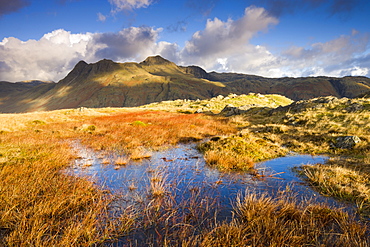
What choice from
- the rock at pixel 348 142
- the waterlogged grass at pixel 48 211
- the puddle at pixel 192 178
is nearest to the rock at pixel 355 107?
the rock at pixel 348 142

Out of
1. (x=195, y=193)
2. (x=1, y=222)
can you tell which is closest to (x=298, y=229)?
(x=195, y=193)

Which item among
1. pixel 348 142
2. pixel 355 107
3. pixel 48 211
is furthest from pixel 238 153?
pixel 355 107

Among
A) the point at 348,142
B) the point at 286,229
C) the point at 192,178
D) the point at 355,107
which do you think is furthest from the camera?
the point at 355,107

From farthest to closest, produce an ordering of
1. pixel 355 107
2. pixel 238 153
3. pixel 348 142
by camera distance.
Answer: pixel 355 107 → pixel 348 142 → pixel 238 153

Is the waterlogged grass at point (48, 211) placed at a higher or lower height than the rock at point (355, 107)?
lower

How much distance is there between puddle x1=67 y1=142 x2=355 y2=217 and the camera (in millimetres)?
5910

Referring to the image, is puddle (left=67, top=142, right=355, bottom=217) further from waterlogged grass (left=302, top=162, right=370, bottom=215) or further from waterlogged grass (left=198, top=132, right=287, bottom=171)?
waterlogged grass (left=198, top=132, right=287, bottom=171)

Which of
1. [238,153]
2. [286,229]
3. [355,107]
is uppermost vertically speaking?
[355,107]

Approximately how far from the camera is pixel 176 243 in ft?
12.3

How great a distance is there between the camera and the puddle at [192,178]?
5.91 metres

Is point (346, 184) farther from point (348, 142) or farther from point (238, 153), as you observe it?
point (348, 142)

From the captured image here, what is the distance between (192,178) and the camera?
7480 millimetres

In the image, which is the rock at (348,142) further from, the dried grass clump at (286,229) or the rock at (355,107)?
the rock at (355,107)

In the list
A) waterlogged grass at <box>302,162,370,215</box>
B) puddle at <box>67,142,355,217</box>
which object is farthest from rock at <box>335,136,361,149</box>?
waterlogged grass at <box>302,162,370,215</box>
